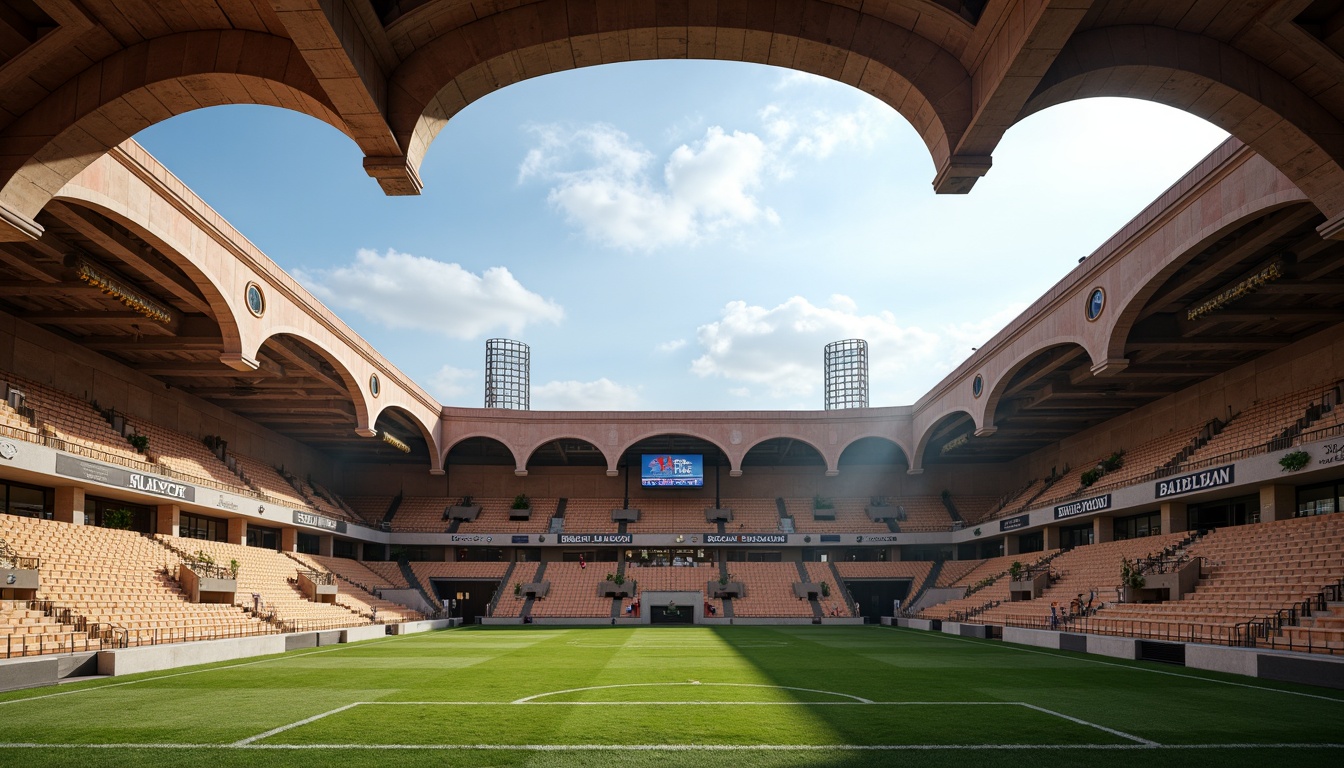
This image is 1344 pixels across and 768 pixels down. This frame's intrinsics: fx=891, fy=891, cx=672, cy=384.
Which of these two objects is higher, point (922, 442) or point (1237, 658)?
point (922, 442)

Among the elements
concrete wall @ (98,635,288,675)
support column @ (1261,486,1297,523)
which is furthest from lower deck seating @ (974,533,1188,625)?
concrete wall @ (98,635,288,675)

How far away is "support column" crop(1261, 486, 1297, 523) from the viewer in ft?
99.8

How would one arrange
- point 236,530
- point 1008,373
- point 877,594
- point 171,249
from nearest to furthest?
point 171,249, point 1008,373, point 236,530, point 877,594

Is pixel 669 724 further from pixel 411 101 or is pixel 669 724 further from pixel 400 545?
pixel 400 545

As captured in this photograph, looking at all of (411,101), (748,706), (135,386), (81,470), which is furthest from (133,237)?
(748,706)

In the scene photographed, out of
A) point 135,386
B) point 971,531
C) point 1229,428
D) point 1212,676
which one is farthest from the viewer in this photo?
point 971,531

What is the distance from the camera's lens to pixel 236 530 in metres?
41.6

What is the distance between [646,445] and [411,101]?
176 feet

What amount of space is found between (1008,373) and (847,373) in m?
48.3

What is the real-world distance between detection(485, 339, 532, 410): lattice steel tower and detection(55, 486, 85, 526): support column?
2371 inches

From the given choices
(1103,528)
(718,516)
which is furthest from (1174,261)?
(718,516)

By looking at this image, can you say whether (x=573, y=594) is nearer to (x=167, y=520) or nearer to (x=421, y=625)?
(x=421, y=625)

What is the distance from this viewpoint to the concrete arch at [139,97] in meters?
9.69

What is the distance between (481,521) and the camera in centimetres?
6131
